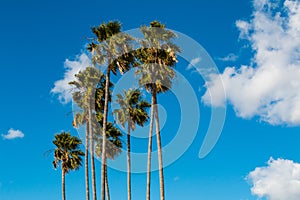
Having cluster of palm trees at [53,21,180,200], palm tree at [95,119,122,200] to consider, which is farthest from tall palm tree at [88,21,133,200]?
palm tree at [95,119,122,200]

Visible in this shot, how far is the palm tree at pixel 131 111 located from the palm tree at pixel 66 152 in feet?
27.7

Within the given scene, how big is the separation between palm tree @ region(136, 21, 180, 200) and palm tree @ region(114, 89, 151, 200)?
695cm

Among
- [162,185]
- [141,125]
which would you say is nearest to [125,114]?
[141,125]

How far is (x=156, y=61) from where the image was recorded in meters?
40.2

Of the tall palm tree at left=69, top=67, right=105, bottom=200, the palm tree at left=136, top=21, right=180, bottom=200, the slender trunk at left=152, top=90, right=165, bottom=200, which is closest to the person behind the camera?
the slender trunk at left=152, top=90, right=165, bottom=200

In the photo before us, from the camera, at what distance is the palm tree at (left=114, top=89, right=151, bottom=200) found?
1873 inches

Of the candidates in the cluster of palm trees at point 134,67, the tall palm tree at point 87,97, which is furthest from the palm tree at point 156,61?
the tall palm tree at point 87,97

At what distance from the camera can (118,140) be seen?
176 ft

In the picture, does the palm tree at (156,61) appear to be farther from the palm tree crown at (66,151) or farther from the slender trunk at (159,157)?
the palm tree crown at (66,151)

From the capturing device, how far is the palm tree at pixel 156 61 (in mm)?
39688

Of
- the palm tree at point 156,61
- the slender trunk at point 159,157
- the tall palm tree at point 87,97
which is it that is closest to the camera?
the slender trunk at point 159,157

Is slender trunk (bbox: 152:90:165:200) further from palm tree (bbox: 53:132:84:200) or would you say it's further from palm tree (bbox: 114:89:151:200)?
palm tree (bbox: 53:132:84:200)

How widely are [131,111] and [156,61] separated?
935 cm

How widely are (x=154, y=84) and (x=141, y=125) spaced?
887 centimetres
